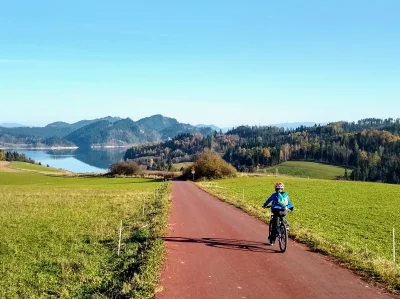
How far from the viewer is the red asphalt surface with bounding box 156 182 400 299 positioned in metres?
10.1

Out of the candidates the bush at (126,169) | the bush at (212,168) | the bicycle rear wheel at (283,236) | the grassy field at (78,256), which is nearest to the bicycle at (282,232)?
the bicycle rear wheel at (283,236)

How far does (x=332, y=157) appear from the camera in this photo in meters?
186

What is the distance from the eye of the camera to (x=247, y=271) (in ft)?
39.3

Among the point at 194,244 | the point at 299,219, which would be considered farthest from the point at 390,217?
the point at 194,244

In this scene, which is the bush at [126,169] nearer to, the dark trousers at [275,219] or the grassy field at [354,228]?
the grassy field at [354,228]

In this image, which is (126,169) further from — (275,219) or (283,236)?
(283,236)

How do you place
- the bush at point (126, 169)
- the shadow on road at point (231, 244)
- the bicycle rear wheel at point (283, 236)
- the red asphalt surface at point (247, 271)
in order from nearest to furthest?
the red asphalt surface at point (247, 271)
the bicycle rear wheel at point (283, 236)
the shadow on road at point (231, 244)
the bush at point (126, 169)

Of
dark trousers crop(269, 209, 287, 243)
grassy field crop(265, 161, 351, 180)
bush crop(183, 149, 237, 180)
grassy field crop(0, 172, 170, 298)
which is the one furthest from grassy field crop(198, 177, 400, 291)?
grassy field crop(265, 161, 351, 180)

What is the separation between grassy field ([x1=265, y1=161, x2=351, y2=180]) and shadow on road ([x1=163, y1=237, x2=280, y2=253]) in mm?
140054

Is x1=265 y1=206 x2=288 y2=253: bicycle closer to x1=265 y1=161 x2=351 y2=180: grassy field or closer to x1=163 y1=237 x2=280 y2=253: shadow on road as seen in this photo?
x1=163 y1=237 x2=280 y2=253: shadow on road

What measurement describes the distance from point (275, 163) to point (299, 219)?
16699 cm

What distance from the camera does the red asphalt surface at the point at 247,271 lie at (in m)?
10.1

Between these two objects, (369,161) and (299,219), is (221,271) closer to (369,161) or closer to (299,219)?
(299,219)

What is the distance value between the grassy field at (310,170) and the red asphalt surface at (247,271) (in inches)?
5534
